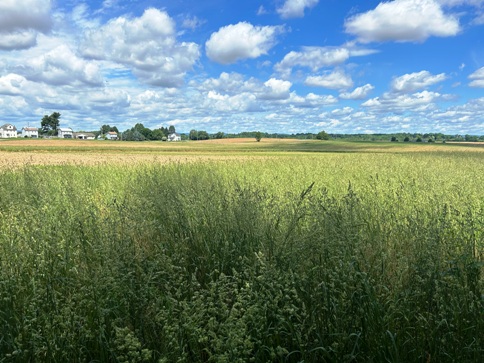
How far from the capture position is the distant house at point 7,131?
538 ft

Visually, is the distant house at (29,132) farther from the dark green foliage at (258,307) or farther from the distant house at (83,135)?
the dark green foliage at (258,307)

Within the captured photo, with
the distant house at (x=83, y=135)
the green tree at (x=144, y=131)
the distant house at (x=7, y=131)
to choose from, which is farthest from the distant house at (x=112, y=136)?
the distant house at (x=7, y=131)

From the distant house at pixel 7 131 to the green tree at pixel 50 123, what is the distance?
813 inches

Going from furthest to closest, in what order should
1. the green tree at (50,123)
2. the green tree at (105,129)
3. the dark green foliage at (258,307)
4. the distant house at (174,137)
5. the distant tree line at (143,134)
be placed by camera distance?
the distant house at (174,137) → the green tree at (105,129) → the green tree at (50,123) → the distant tree line at (143,134) → the dark green foliage at (258,307)

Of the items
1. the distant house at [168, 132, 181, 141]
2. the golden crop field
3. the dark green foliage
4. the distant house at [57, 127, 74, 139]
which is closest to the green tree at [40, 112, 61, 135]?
the distant house at [57, 127, 74, 139]

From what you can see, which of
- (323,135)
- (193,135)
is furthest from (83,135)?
(323,135)

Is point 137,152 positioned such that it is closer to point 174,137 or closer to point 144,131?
point 144,131

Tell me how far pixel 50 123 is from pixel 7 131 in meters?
28.3

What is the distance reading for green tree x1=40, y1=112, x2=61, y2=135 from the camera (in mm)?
Result: 157125

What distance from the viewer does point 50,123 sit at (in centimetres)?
15838

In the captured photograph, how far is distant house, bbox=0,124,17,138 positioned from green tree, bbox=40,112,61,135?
20.7 metres

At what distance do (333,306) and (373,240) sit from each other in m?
2.11

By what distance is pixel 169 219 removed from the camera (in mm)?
5688

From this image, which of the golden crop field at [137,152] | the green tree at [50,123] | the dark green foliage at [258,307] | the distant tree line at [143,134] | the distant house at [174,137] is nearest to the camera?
the dark green foliage at [258,307]
